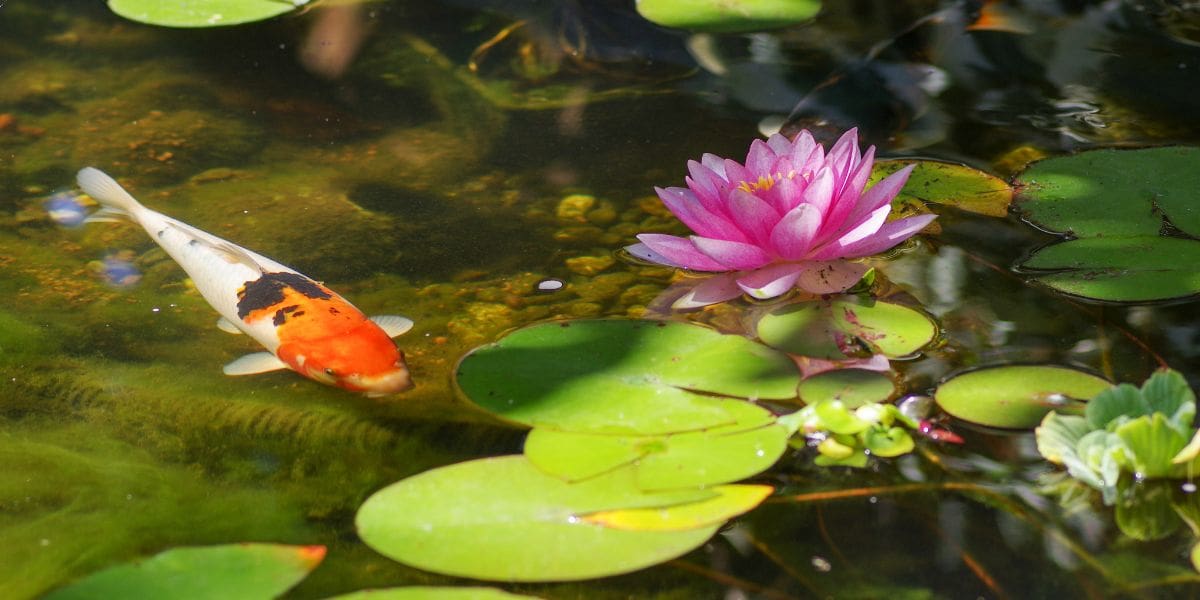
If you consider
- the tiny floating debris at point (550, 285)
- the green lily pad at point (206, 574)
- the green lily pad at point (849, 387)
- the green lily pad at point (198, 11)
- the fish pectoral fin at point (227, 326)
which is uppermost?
the green lily pad at point (198, 11)

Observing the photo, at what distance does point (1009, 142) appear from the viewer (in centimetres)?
219

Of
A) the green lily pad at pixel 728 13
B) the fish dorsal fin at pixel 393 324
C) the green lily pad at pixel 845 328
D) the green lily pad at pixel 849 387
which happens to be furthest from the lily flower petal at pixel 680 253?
the green lily pad at pixel 728 13

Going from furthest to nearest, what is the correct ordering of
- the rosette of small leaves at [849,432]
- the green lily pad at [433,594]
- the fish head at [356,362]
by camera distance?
the fish head at [356,362]
the rosette of small leaves at [849,432]
the green lily pad at [433,594]

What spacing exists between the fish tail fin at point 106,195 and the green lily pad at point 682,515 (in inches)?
51.3

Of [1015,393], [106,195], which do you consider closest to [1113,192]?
[1015,393]

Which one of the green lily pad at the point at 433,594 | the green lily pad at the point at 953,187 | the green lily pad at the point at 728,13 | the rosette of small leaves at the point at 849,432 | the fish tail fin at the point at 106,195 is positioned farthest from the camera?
the green lily pad at the point at 728,13

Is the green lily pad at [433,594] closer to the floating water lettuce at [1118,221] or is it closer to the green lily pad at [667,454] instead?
the green lily pad at [667,454]

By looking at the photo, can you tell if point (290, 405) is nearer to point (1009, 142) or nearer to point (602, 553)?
point (602, 553)

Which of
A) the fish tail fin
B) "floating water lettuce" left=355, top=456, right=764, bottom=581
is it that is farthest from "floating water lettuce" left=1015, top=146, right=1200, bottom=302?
the fish tail fin

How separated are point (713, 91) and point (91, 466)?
1630mm

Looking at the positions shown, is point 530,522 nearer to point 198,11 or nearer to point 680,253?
point 680,253

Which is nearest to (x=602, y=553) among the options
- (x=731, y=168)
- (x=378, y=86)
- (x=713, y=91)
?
(x=731, y=168)

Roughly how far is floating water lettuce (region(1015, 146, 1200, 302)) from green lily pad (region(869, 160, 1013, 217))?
0.14ft

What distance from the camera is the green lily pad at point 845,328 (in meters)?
1.57
